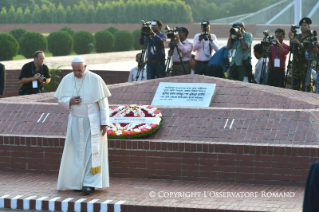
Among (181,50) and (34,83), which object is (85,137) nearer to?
(34,83)

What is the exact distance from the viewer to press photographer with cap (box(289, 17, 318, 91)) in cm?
1001

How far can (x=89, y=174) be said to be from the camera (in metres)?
6.33

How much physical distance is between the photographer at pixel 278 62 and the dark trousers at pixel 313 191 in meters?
7.49

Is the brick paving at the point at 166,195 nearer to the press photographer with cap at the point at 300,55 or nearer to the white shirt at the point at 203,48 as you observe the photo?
the press photographer with cap at the point at 300,55

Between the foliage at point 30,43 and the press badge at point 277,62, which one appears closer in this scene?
the press badge at point 277,62

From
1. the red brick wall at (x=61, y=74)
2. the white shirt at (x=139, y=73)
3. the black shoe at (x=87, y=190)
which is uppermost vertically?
the white shirt at (x=139, y=73)

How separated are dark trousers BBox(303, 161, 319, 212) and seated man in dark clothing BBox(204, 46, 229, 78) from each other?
730cm

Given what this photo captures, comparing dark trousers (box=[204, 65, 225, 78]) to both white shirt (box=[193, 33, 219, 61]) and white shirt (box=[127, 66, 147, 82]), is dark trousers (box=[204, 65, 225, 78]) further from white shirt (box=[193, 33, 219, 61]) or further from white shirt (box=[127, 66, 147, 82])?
white shirt (box=[127, 66, 147, 82])

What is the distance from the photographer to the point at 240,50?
10.6m

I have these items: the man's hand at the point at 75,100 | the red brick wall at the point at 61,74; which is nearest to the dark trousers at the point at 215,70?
the red brick wall at the point at 61,74

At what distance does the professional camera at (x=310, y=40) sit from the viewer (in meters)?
9.78

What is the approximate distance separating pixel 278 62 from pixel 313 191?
25.0 feet

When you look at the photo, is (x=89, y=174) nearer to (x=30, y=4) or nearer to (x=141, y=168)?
(x=141, y=168)

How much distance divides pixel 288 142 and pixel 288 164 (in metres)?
0.34
